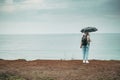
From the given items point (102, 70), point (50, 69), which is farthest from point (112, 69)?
point (50, 69)

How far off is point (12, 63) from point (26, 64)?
1199 mm

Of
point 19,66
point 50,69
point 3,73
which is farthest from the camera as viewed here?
point 19,66

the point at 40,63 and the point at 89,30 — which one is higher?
the point at 89,30

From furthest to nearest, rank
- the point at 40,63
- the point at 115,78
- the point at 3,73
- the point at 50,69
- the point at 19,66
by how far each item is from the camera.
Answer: the point at 40,63 < the point at 19,66 < the point at 50,69 < the point at 3,73 < the point at 115,78

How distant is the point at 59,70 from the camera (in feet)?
73.8

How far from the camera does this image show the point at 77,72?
2167 cm

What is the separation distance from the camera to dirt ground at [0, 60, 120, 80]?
20359 millimetres

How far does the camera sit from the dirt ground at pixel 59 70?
66.8ft

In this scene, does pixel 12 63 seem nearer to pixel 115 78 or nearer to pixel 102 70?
pixel 102 70

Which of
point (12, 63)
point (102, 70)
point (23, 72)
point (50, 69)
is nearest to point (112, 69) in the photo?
point (102, 70)

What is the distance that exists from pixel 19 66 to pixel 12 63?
1.78 metres

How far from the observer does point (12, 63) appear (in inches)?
1030

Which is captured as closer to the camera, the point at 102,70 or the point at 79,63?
the point at 102,70

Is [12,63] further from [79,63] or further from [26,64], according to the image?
[79,63]
